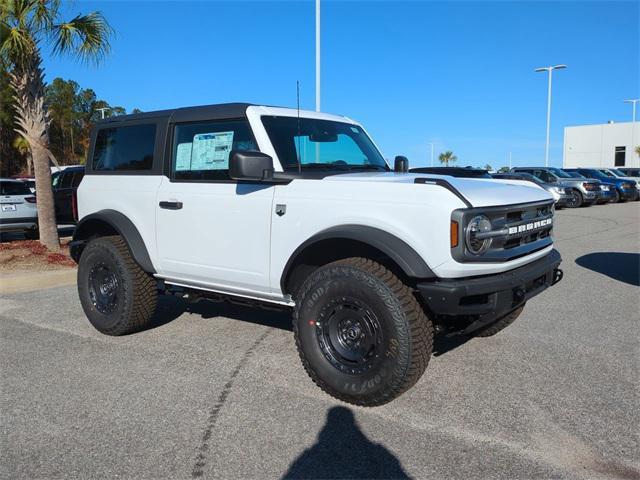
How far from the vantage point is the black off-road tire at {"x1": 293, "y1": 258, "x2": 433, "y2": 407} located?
3457 millimetres

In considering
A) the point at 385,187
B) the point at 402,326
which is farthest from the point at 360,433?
the point at 385,187

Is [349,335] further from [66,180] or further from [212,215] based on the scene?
[66,180]

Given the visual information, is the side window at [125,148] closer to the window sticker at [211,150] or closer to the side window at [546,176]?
the window sticker at [211,150]

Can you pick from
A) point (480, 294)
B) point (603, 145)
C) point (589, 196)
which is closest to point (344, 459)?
point (480, 294)

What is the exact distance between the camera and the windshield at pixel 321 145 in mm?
4410

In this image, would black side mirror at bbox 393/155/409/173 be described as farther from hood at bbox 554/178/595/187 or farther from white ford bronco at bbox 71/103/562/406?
hood at bbox 554/178/595/187

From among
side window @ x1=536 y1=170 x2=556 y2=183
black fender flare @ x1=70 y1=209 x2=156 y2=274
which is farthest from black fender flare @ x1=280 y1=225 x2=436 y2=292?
side window @ x1=536 y1=170 x2=556 y2=183

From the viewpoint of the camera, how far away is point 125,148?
5.37m

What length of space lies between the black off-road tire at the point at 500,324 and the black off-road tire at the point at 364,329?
150 cm

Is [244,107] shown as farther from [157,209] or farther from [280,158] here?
[157,209]

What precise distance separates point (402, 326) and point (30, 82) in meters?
10.0

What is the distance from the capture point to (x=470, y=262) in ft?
11.1

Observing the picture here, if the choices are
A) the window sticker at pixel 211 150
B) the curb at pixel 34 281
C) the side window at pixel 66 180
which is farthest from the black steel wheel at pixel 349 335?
the side window at pixel 66 180

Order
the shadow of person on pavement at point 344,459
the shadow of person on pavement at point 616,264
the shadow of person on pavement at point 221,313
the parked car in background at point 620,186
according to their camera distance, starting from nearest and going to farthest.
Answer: the shadow of person on pavement at point 344,459, the shadow of person on pavement at point 221,313, the shadow of person on pavement at point 616,264, the parked car in background at point 620,186
